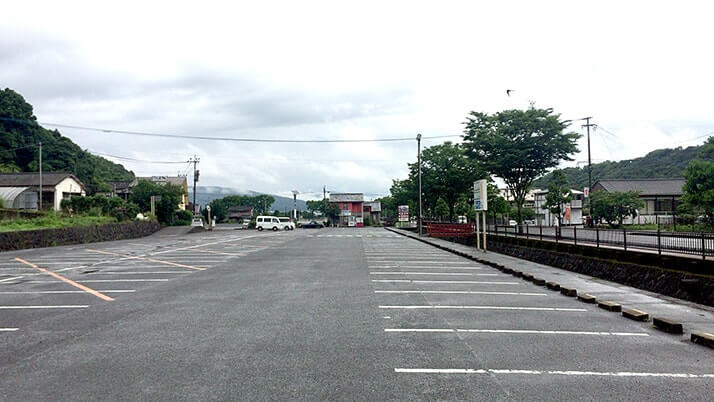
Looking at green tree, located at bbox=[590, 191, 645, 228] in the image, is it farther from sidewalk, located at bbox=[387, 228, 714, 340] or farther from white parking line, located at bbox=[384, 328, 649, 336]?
white parking line, located at bbox=[384, 328, 649, 336]

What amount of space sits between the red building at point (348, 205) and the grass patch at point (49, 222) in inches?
2266

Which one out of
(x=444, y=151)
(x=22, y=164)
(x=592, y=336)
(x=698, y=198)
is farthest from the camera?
(x=22, y=164)

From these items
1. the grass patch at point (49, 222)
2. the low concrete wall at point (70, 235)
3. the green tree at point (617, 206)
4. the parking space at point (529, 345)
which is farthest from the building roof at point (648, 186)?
the grass patch at point (49, 222)

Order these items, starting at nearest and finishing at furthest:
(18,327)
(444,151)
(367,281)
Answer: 1. (18,327)
2. (367,281)
3. (444,151)

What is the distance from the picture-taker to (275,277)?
42.5 ft

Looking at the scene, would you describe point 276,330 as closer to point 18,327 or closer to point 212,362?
point 212,362

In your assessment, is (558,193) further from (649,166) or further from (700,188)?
(649,166)

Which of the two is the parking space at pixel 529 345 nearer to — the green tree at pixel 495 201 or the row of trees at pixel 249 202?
the green tree at pixel 495 201

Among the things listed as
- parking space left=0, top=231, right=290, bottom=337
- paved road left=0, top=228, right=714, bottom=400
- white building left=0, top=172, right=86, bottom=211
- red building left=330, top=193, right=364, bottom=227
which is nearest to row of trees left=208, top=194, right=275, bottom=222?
red building left=330, top=193, right=364, bottom=227

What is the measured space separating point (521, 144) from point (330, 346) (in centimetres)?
2091

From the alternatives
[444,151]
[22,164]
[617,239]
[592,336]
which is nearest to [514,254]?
[617,239]

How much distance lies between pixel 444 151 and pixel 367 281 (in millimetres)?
30148

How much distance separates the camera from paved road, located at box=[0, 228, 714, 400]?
458 cm

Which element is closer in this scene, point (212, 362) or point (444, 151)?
point (212, 362)
